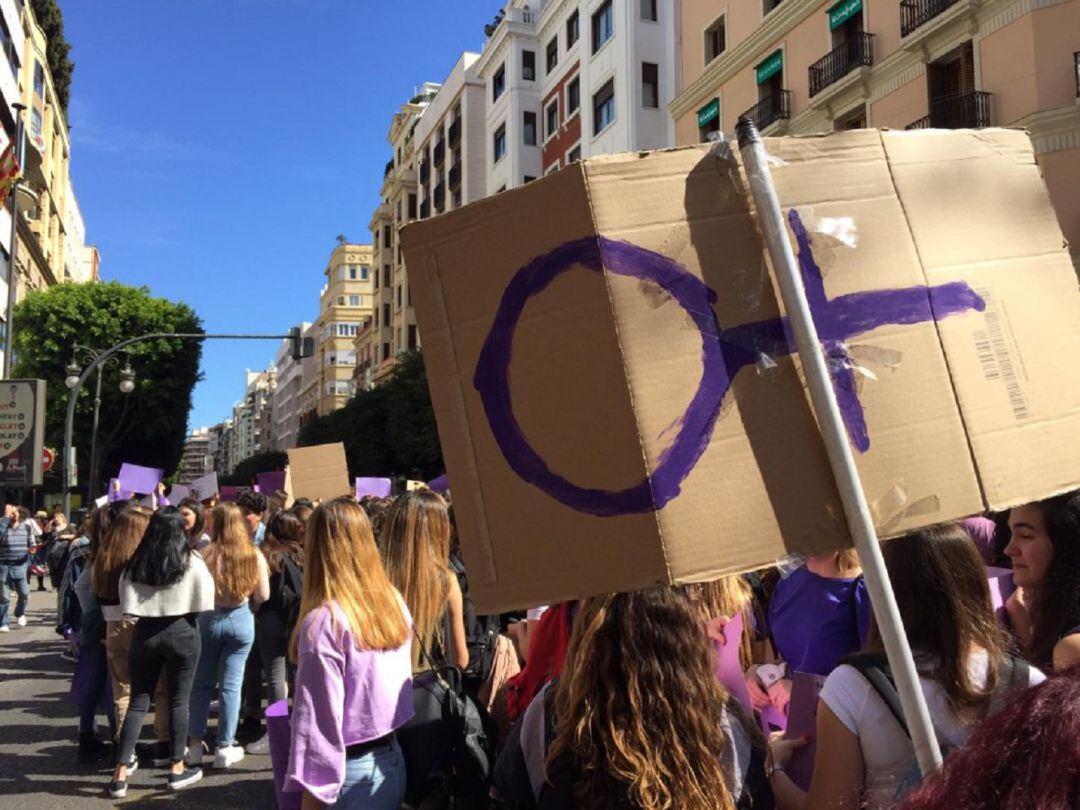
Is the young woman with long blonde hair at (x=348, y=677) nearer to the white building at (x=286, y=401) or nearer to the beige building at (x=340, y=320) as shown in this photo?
the beige building at (x=340, y=320)

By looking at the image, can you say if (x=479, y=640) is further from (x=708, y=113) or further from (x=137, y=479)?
(x=708, y=113)

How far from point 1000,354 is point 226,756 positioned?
5.63 metres

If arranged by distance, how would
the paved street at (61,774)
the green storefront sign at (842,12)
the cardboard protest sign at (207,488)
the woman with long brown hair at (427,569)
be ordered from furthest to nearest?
the green storefront sign at (842,12)
the cardboard protest sign at (207,488)
the paved street at (61,774)
the woman with long brown hair at (427,569)

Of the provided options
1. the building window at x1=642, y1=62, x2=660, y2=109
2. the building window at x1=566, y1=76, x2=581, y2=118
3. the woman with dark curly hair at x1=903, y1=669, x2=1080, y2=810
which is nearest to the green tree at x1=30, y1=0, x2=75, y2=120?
the building window at x1=566, y1=76, x2=581, y2=118

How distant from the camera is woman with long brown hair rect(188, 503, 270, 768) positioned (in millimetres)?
6004

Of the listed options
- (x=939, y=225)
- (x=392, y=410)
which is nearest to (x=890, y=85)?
(x=939, y=225)

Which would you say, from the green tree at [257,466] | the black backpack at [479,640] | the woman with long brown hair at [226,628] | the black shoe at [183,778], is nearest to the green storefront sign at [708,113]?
the woman with long brown hair at [226,628]

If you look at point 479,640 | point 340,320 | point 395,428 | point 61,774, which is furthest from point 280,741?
point 340,320

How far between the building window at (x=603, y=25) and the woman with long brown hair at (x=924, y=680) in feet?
108

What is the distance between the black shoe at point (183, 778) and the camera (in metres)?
5.61

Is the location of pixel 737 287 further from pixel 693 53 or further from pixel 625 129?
pixel 625 129

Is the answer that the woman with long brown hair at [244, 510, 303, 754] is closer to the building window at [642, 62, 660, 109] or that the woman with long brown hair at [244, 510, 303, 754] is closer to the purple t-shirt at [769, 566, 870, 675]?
the purple t-shirt at [769, 566, 870, 675]

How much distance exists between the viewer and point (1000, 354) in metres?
1.93

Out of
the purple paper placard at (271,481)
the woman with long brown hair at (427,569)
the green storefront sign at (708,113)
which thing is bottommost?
the woman with long brown hair at (427,569)
